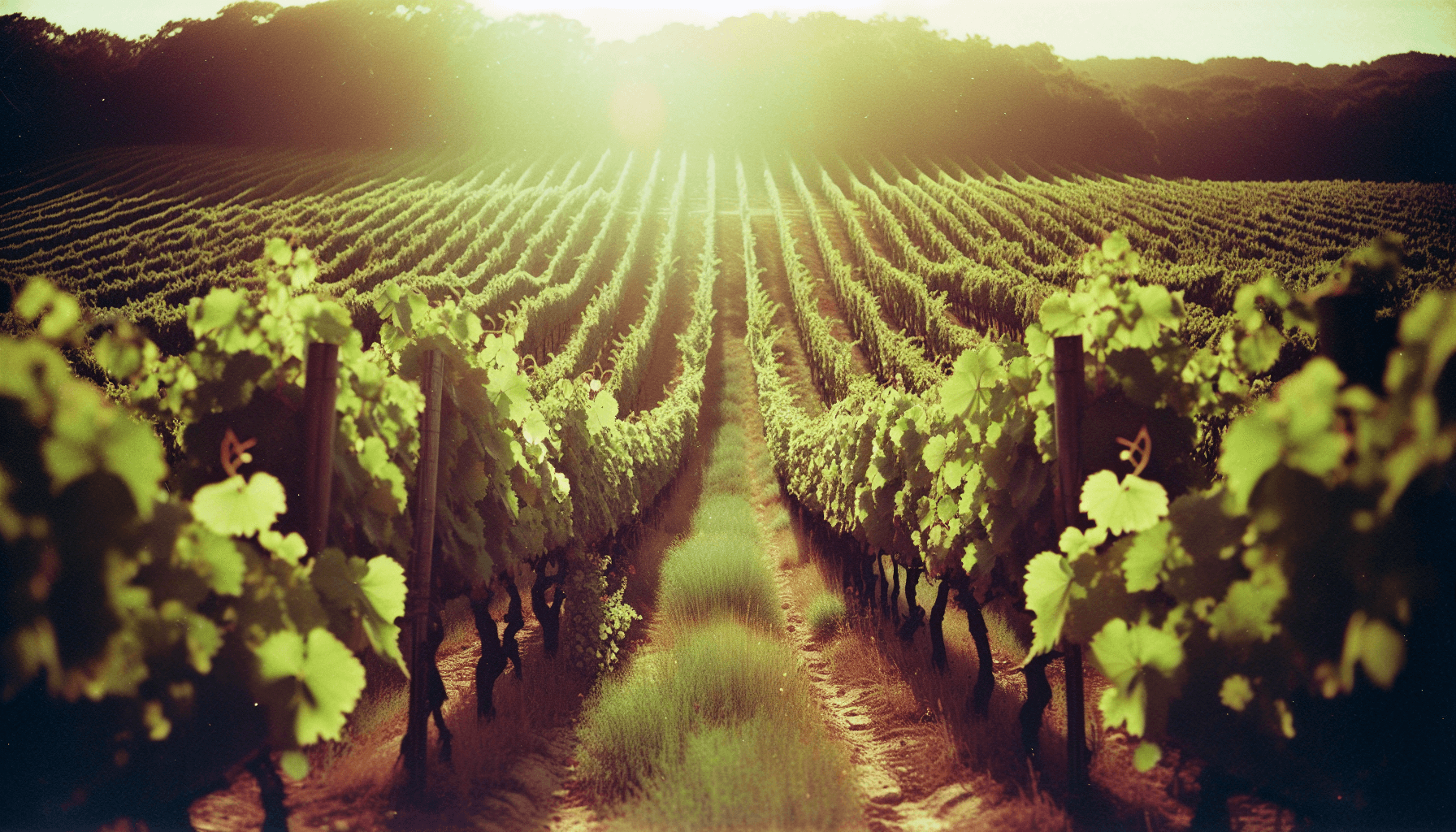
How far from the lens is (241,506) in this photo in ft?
6.68

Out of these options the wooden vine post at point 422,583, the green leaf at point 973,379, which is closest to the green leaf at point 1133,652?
the green leaf at point 973,379

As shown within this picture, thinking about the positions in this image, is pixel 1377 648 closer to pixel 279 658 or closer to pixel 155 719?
pixel 279 658

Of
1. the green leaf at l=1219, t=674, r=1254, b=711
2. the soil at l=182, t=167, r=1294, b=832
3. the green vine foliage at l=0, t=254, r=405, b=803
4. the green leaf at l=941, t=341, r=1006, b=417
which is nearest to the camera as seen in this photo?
the green vine foliage at l=0, t=254, r=405, b=803

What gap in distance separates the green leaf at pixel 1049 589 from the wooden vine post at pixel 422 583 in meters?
2.68

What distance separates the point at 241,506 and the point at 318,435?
793mm

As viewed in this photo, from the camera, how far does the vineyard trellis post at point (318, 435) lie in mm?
2752

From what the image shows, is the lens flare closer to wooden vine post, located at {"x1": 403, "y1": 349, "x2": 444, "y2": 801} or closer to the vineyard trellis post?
wooden vine post, located at {"x1": 403, "y1": 349, "x2": 444, "y2": 801}

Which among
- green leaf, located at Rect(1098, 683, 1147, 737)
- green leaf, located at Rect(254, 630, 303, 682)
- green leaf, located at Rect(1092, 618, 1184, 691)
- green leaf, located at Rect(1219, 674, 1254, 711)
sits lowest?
green leaf, located at Rect(1098, 683, 1147, 737)

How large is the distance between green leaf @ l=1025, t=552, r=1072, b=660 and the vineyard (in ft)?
0.04

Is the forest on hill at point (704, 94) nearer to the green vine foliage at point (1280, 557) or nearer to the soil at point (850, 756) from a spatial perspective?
the soil at point (850, 756)

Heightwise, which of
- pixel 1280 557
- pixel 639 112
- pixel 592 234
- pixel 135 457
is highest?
pixel 639 112

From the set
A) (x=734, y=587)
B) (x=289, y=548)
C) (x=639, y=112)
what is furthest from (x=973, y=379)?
(x=639, y=112)

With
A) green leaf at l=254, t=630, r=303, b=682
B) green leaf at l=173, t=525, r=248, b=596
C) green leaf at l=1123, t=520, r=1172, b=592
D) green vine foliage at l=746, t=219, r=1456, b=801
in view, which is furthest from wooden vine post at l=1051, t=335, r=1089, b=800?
green leaf at l=173, t=525, r=248, b=596

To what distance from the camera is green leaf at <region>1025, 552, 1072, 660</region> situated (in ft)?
9.00
